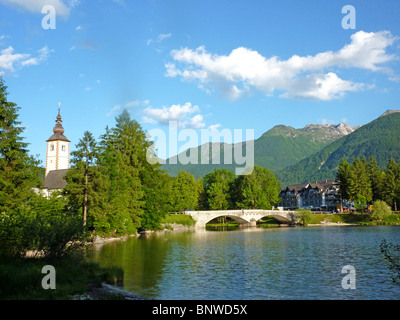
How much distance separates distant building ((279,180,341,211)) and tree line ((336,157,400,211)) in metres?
41.2

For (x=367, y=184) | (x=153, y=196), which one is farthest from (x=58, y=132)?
(x=367, y=184)

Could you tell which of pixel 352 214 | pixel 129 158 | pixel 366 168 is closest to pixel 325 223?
pixel 352 214

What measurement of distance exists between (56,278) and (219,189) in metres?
89.1

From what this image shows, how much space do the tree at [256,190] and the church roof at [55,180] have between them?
48186mm

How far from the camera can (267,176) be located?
108 m

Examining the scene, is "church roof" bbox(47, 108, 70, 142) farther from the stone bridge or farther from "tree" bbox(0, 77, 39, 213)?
"tree" bbox(0, 77, 39, 213)

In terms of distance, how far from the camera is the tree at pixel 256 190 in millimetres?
101375

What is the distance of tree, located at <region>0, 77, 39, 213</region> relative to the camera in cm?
3059

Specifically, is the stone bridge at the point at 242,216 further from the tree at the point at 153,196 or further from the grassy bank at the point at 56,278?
the grassy bank at the point at 56,278

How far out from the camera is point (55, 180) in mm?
74438

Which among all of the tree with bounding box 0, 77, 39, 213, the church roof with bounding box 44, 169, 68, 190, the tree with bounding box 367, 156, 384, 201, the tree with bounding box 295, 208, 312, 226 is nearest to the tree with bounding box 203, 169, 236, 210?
the tree with bounding box 295, 208, 312, 226

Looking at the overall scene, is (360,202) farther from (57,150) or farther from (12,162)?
(12,162)
